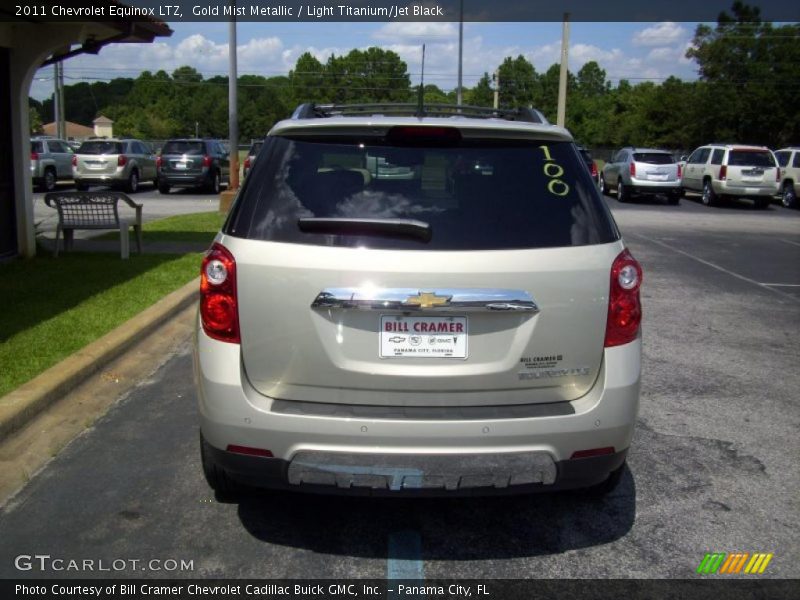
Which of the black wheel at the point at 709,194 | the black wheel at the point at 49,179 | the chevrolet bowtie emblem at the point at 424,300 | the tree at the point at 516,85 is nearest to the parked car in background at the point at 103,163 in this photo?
the black wheel at the point at 49,179

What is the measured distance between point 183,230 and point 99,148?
13306 mm

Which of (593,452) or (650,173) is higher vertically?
(650,173)

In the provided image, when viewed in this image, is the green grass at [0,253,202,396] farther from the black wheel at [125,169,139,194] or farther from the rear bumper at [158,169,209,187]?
the black wheel at [125,169,139,194]

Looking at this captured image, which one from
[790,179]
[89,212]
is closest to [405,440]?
[89,212]

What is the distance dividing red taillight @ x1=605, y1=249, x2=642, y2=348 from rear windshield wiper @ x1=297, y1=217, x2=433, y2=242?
816 millimetres

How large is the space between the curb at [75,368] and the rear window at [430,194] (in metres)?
2.34

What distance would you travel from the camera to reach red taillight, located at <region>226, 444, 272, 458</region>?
3205 millimetres

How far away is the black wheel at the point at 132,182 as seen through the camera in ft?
86.9

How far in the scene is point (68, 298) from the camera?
7902mm

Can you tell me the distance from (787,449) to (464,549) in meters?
2.46

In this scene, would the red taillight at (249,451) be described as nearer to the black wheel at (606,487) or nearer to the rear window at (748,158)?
the black wheel at (606,487)

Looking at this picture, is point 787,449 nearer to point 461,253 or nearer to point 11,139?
point 461,253
